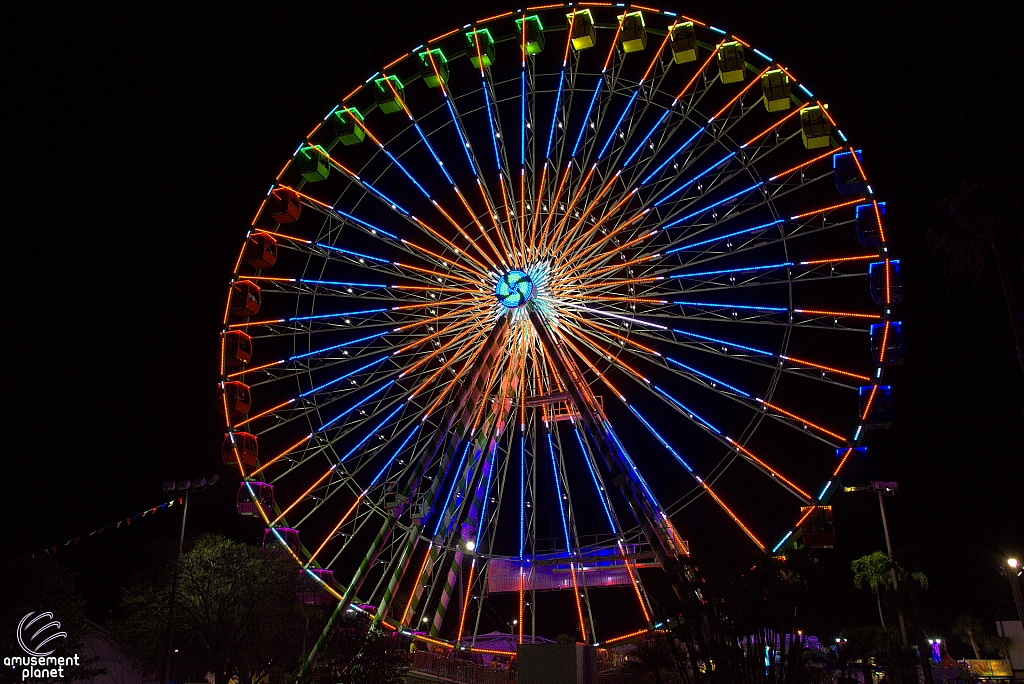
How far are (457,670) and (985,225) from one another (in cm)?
1591

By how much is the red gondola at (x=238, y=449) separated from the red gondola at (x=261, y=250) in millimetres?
4408

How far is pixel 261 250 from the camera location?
2172 centimetres

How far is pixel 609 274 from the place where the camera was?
2048 centimetres

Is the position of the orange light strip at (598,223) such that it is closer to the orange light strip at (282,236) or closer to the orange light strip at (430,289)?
the orange light strip at (430,289)

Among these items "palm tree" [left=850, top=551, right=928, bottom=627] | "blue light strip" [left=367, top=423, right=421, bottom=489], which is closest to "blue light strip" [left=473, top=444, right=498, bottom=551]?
"blue light strip" [left=367, top=423, right=421, bottom=489]

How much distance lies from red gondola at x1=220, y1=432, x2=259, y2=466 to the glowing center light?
24.5ft

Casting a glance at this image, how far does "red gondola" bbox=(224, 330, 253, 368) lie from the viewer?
70.9 ft

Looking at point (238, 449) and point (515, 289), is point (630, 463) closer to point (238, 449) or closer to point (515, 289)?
point (515, 289)

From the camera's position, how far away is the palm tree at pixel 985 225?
18047 millimetres

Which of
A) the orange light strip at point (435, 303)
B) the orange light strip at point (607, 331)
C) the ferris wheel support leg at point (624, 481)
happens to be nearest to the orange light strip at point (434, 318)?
the orange light strip at point (435, 303)

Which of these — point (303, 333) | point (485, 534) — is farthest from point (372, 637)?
point (303, 333)

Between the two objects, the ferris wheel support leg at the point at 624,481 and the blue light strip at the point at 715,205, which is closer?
the ferris wheel support leg at the point at 624,481

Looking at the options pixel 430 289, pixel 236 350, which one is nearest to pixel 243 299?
pixel 236 350

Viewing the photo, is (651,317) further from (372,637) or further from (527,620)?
(527,620)
